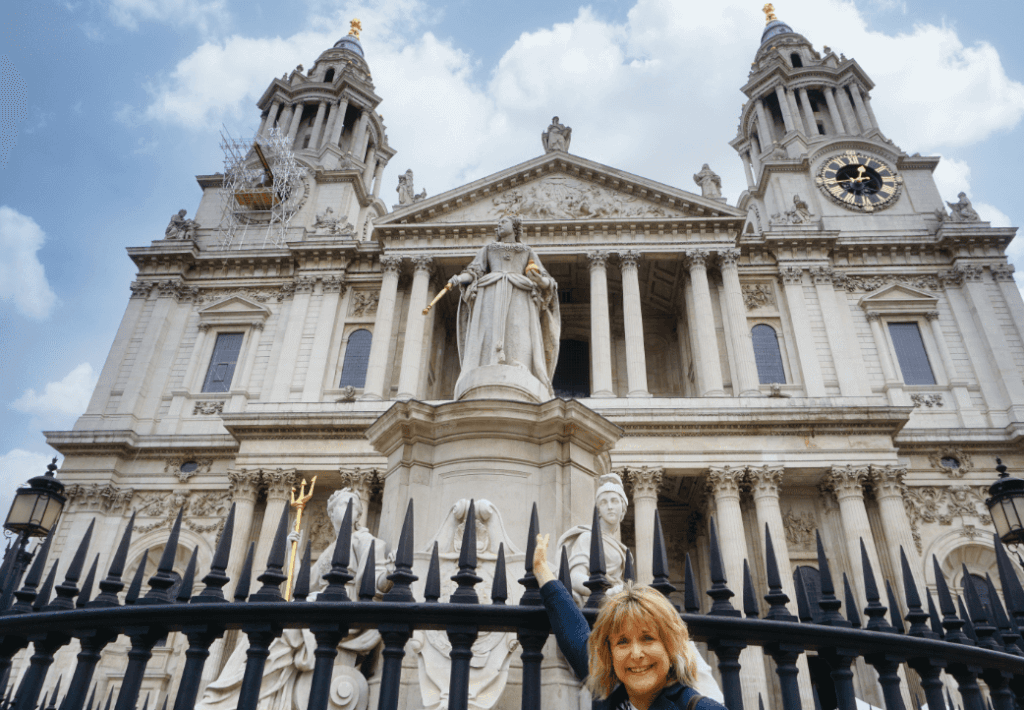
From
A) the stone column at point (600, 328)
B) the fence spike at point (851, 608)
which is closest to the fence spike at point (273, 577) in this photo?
A: the fence spike at point (851, 608)

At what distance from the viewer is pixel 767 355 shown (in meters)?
25.2

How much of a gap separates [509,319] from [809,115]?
34.4 m

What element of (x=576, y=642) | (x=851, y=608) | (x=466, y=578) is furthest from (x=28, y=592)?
(x=851, y=608)

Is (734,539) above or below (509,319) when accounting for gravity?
above

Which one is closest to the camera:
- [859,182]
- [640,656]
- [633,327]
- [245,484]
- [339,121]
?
[640,656]

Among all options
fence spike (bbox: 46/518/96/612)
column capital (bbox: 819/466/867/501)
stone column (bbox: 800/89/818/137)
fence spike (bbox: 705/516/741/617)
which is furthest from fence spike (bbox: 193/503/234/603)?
stone column (bbox: 800/89/818/137)

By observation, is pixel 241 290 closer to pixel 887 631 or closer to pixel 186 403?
pixel 186 403

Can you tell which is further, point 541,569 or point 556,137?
point 556,137

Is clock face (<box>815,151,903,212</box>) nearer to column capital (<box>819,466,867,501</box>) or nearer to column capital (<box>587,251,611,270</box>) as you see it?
column capital (<box>587,251,611,270</box>)

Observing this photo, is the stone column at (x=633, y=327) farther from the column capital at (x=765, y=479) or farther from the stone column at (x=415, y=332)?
the stone column at (x=415, y=332)

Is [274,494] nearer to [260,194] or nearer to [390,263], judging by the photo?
[390,263]

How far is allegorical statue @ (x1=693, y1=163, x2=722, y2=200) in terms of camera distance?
27.8 meters

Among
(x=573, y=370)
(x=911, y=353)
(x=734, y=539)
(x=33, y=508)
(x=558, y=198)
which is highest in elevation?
(x=558, y=198)

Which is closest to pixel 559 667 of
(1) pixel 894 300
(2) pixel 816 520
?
(2) pixel 816 520
